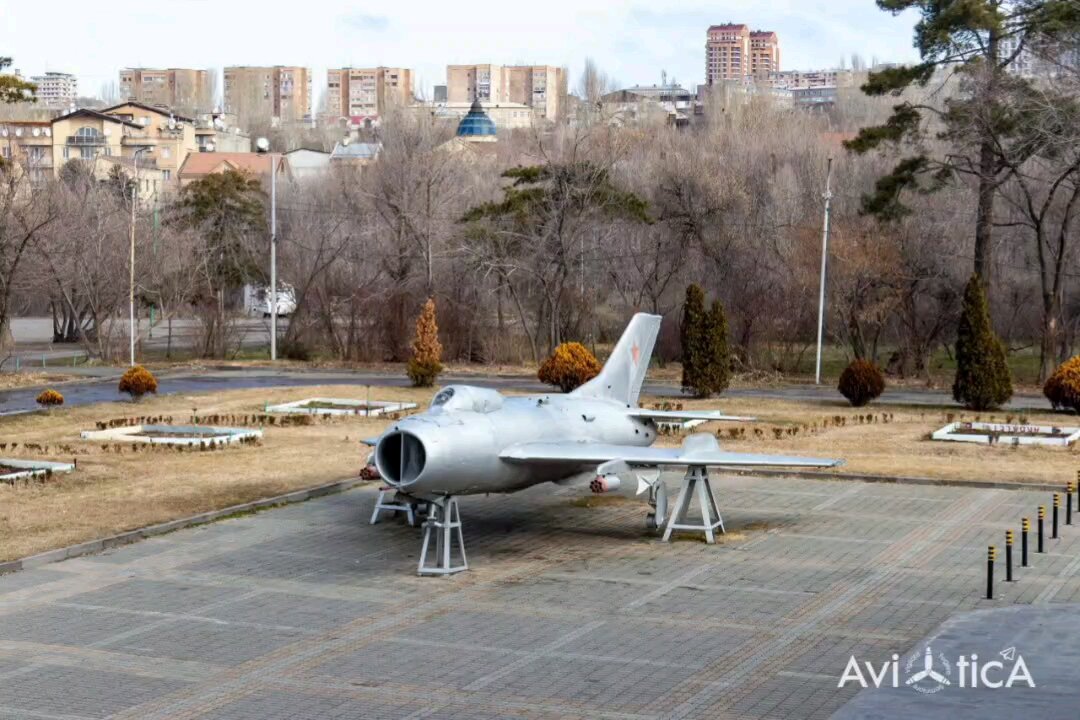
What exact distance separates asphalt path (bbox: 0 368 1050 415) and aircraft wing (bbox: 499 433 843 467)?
19.9 metres

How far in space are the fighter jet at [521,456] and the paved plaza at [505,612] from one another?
779mm

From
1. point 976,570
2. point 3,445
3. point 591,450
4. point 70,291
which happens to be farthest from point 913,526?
point 70,291

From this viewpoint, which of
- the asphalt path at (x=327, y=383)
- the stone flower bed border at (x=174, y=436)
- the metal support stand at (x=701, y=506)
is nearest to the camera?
the metal support stand at (x=701, y=506)

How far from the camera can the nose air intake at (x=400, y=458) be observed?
1997 cm

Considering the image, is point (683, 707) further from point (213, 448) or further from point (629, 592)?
point (213, 448)

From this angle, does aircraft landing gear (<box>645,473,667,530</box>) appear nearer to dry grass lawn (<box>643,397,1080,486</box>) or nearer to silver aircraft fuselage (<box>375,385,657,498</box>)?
silver aircraft fuselage (<box>375,385,657,498</box>)

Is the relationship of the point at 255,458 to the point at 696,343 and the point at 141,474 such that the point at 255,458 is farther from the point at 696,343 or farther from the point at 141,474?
the point at 696,343

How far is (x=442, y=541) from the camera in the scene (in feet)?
67.0

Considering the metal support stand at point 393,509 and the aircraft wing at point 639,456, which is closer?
the aircraft wing at point 639,456

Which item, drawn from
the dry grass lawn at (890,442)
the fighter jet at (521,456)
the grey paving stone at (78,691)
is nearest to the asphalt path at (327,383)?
the dry grass lawn at (890,442)

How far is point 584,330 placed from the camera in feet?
201

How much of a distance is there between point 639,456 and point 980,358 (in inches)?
853

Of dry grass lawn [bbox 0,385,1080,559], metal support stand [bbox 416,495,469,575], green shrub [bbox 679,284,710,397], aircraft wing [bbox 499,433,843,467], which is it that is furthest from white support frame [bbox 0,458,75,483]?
green shrub [bbox 679,284,710,397]

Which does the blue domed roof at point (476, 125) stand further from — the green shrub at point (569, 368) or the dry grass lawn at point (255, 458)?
the dry grass lawn at point (255, 458)
